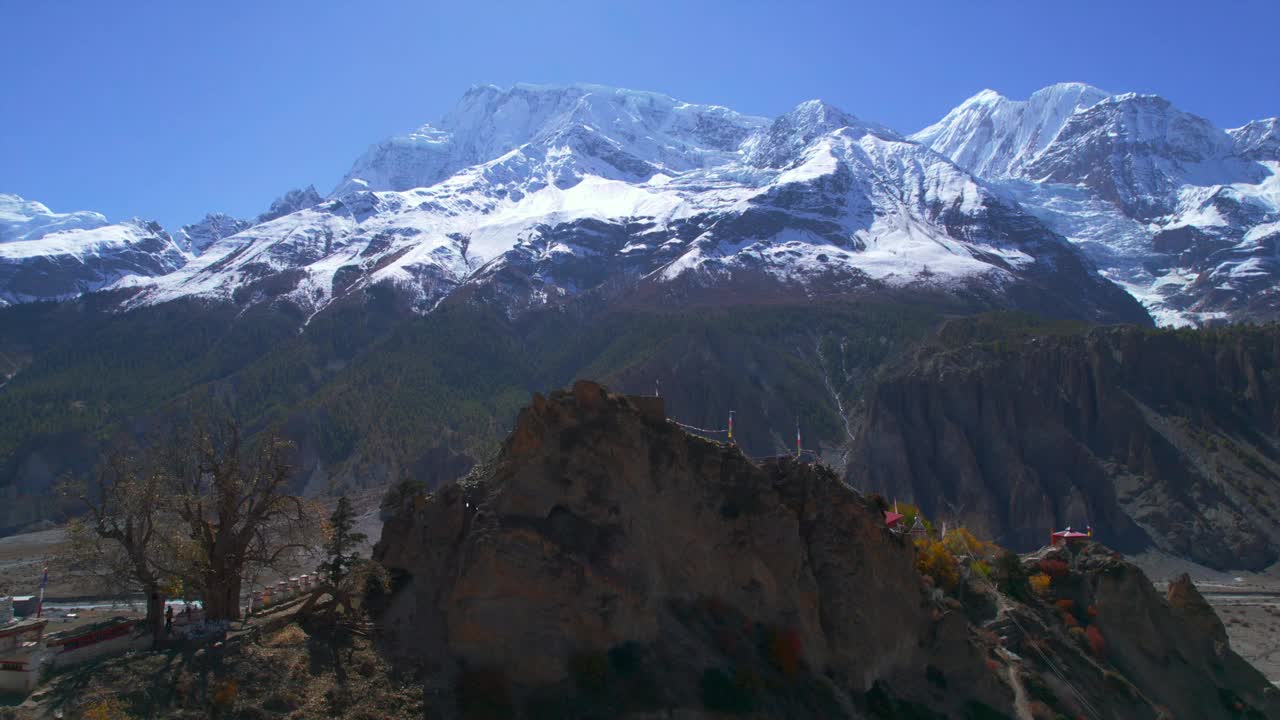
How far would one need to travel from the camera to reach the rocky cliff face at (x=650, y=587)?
31.3m

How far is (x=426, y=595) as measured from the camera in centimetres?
3441

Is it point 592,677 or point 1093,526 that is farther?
point 1093,526

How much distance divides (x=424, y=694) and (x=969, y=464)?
12694 centimetres

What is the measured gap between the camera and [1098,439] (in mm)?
144875

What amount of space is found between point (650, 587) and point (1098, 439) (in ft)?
419

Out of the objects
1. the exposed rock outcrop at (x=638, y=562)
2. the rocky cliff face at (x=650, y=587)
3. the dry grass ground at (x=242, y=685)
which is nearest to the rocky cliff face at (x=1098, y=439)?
the rocky cliff face at (x=650, y=587)

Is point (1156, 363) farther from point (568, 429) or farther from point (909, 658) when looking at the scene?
point (568, 429)

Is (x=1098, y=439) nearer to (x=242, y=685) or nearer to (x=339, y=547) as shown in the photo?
(x=339, y=547)

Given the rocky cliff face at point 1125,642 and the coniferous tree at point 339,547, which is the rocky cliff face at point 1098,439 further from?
the coniferous tree at point 339,547

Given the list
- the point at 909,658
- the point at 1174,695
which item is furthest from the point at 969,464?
the point at 909,658

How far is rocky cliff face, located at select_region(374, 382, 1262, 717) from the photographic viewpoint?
103 ft

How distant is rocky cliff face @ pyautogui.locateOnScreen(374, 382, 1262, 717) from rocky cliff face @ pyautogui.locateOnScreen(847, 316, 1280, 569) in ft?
325

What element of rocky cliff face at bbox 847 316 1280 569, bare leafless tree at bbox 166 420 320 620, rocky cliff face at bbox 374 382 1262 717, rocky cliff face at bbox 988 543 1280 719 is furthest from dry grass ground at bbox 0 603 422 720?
rocky cliff face at bbox 847 316 1280 569

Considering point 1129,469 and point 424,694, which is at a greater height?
point 1129,469
